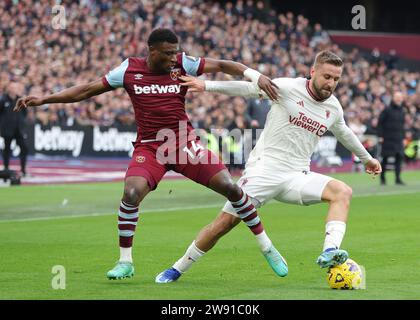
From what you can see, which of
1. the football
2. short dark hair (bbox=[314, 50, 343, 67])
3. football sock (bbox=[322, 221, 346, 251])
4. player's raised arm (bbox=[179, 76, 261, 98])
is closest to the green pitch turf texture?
→ the football

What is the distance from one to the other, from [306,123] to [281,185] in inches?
25.0

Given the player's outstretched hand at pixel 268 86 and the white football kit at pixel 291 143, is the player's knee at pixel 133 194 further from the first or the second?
the player's outstretched hand at pixel 268 86

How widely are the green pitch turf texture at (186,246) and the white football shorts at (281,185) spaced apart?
759 millimetres

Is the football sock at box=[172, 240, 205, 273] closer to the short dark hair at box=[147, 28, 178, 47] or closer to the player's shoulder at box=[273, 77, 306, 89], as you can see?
the player's shoulder at box=[273, 77, 306, 89]

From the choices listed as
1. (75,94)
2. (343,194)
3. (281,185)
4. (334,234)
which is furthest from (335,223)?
(75,94)

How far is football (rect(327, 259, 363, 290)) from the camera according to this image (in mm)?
9039

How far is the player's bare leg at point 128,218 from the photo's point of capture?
9.48 meters

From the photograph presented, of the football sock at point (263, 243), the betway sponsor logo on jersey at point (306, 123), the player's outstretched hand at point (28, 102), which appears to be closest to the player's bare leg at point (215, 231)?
the football sock at point (263, 243)

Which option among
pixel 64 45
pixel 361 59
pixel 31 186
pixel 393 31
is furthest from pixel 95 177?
pixel 393 31

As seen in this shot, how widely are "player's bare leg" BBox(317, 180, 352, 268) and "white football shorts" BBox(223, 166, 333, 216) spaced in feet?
0.45

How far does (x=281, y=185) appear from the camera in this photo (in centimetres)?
979
